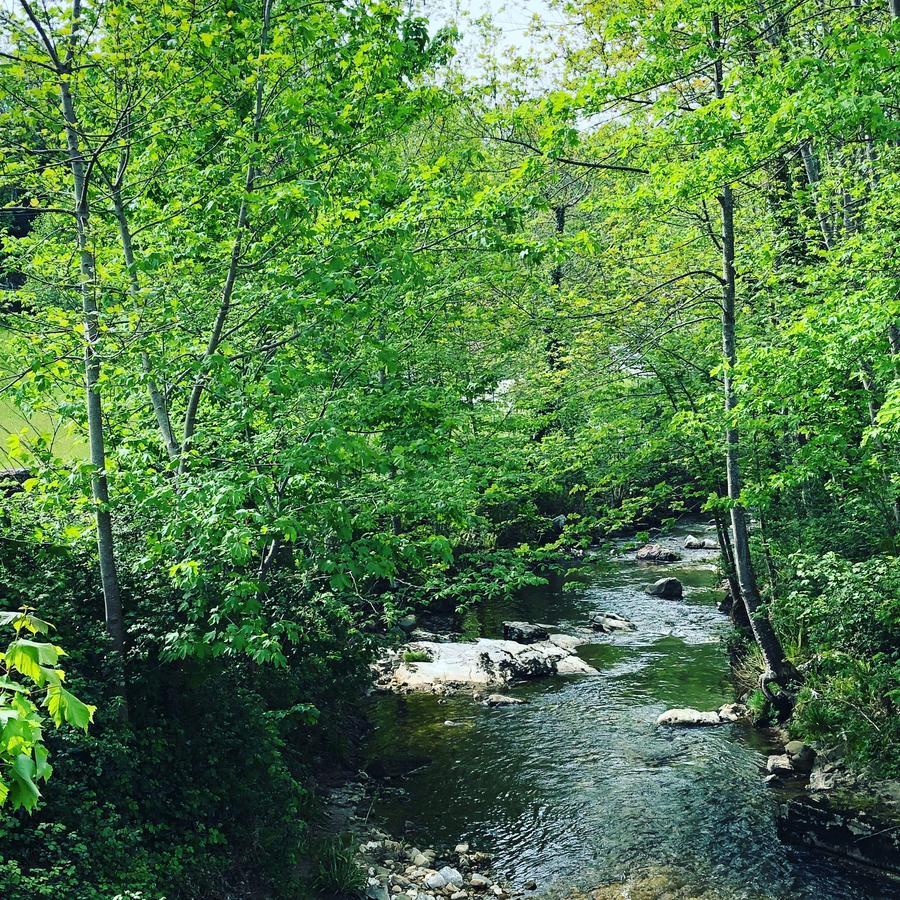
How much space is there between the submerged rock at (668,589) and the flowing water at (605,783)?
10.5 feet

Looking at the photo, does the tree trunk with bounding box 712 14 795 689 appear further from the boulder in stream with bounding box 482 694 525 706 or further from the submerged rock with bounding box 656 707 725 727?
the boulder in stream with bounding box 482 694 525 706

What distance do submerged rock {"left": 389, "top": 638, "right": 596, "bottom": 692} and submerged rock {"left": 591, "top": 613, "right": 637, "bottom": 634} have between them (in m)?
2.03

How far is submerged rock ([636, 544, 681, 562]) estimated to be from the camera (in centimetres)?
2506

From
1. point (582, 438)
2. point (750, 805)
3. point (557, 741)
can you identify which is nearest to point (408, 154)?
point (582, 438)

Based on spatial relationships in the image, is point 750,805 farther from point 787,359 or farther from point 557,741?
point 787,359

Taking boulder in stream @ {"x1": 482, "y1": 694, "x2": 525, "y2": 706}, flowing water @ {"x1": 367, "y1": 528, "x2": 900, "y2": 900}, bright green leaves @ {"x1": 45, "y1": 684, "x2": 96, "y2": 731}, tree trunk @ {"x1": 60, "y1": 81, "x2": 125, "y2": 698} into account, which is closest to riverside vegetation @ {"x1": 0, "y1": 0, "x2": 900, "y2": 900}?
tree trunk @ {"x1": 60, "y1": 81, "x2": 125, "y2": 698}

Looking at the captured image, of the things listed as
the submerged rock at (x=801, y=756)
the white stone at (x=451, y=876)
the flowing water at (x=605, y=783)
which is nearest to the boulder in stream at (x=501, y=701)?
the flowing water at (x=605, y=783)

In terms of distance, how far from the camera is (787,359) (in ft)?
29.7

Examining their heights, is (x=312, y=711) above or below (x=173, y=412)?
below

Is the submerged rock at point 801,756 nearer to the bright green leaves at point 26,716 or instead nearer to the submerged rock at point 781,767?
the submerged rock at point 781,767

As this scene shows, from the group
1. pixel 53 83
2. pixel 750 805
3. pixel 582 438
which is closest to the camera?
pixel 53 83

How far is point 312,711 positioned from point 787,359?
7426 mm

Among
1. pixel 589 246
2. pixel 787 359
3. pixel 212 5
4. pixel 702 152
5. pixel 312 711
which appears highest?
pixel 212 5

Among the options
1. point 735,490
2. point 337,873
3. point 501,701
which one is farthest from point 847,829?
point 501,701
